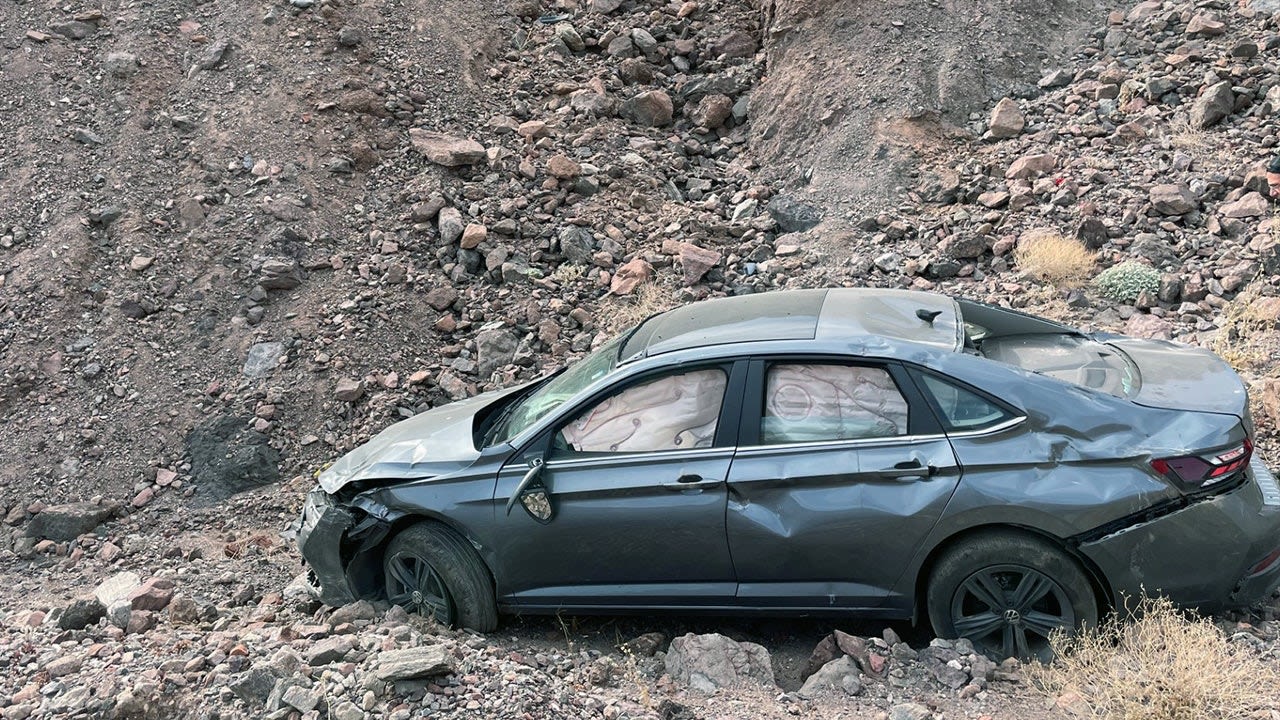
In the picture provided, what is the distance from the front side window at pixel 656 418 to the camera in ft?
16.2

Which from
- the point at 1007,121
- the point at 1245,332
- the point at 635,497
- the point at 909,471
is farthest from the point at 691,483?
the point at 1007,121

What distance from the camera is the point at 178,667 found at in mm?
4938

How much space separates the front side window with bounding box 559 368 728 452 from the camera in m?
4.94

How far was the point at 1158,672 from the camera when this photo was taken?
4.25m

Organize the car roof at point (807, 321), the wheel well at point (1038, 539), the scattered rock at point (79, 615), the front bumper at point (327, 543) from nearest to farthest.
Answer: the wheel well at point (1038, 539), the car roof at point (807, 321), the front bumper at point (327, 543), the scattered rock at point (79, 615)

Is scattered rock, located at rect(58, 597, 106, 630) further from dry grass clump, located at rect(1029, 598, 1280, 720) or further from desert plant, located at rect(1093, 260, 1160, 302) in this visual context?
desert plant, located at rect(1093, 260, 1160, 302)

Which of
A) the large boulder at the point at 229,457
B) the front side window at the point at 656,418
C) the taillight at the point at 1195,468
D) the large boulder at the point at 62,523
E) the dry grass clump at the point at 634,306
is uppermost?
the taillight at the point at 1195,468

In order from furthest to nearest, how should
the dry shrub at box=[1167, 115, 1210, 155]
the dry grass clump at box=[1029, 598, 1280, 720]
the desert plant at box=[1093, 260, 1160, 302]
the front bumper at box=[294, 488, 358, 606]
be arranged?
1. the dry shrub at box=[1167, 115, 1210, 155]
2. the desert plant at box=[1093, 260, 1160, 302]
3. the front bumper at box=[294, 488, 358, 606]
4. the dry grass clump at box=[1029, 598, 1280, 720]

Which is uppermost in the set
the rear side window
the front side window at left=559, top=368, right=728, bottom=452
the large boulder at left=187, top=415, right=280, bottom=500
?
the rear side window

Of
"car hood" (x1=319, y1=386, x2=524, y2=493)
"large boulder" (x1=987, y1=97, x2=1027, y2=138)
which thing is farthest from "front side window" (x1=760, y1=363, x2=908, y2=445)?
"large boulder" (x1=987, y1=97, x2=1027, y2=138)

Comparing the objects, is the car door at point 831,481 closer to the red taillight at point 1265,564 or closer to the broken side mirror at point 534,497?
the broken side mirror at point 534,497

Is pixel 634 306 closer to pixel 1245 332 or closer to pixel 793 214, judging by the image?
pixel 793 214

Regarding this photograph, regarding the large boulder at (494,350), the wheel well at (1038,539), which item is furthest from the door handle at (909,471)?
the large boulder at (494,350)

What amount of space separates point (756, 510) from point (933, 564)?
83 centimetres
